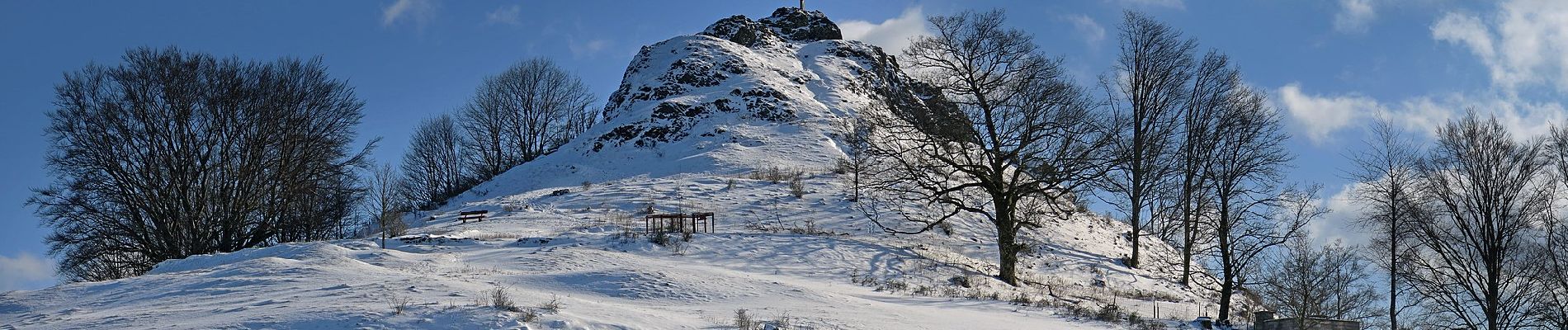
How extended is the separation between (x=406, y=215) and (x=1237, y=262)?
28.4m

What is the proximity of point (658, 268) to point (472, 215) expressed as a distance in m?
13.6

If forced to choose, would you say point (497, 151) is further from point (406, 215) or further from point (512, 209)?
point (512, 209)

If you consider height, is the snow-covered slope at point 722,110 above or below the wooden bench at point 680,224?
above

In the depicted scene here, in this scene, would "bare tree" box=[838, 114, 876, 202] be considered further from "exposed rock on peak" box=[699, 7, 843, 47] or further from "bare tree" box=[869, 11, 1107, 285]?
"exposed rock on peak" box=[699, 7, 843, 47]

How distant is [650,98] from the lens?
51.3 m

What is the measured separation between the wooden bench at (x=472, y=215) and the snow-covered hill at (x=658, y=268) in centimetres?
40

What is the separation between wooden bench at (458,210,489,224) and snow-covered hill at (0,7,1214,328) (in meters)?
0.40

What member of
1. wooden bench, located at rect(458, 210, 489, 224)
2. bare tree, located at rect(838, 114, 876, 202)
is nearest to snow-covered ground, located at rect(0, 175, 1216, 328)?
wooden bench, located at rect(458, 210, 489, 224)

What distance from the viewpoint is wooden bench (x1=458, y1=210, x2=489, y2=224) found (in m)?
26.4

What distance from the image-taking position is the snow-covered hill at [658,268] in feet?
34.6

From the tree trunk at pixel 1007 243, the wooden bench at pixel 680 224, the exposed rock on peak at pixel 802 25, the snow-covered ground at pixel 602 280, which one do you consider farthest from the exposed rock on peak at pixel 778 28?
the tree trunk at pixel 1007 243

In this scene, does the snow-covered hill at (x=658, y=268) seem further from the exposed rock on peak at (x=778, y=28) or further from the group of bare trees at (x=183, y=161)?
the exposed rock on peak at (x=778, y=28)

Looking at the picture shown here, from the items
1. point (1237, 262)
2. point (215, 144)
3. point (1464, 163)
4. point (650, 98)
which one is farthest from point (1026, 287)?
point (650, 98)

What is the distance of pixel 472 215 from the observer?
91.6 feet
